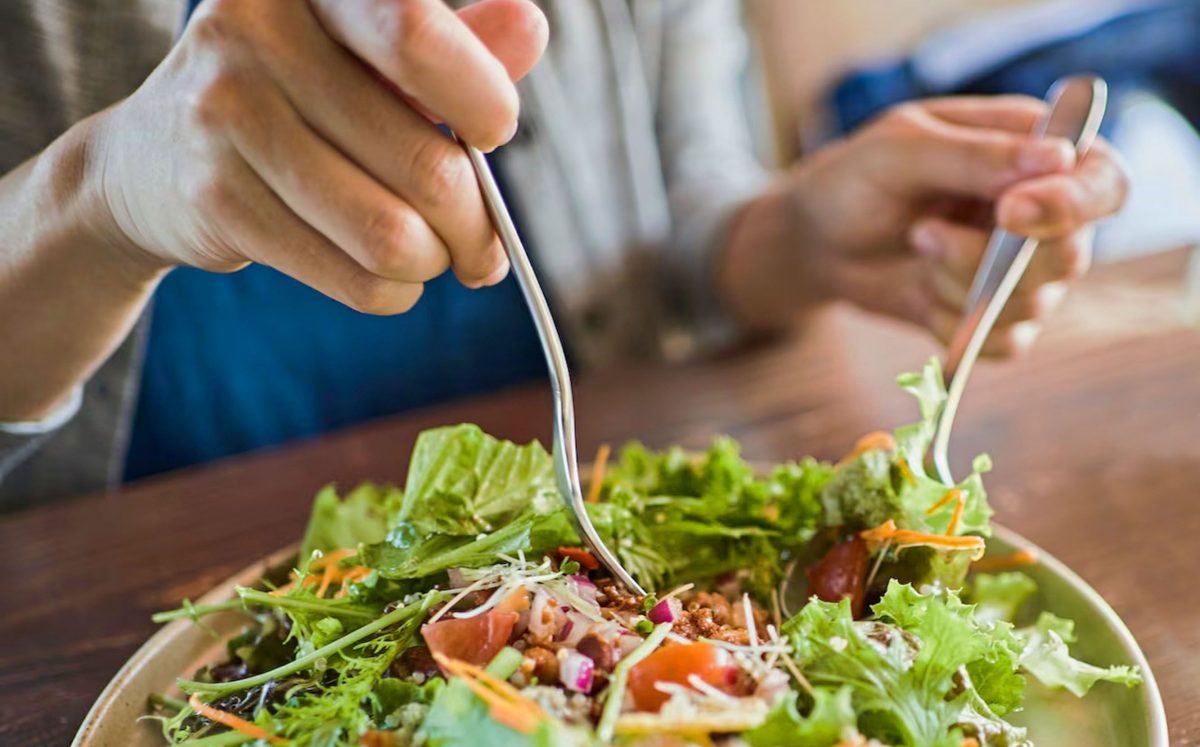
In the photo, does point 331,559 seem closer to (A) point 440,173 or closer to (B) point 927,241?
(A) point 440,173

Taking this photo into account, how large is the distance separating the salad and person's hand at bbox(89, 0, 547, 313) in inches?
12.3

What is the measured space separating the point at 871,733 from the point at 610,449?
88 centimetres

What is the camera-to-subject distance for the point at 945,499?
1104 millimetres

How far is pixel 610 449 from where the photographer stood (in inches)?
65.5

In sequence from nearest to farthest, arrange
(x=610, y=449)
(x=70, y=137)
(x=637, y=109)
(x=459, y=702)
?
(x=459, y=702) → (x=70, y=137) → (x=610, y=449) → (x=637, y=109)

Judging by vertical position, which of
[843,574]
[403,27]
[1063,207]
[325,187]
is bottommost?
[843,574]

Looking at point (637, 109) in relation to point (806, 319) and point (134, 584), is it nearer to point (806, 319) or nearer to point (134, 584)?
point (806, 319)

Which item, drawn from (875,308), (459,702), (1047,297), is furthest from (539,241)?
(459,702)

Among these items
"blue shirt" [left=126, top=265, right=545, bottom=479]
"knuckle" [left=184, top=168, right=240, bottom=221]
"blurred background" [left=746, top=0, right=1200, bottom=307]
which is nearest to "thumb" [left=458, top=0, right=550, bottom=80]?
"knuckle" [left=184, top=168, right=240, bottom=221]

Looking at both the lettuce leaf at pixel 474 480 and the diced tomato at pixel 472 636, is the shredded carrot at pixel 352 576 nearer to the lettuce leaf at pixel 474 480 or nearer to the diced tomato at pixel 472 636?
the lettuce leaf at pixel 474 480

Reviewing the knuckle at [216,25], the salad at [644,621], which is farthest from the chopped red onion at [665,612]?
the knuckle at [216,25]

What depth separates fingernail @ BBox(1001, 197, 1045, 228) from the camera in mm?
1472

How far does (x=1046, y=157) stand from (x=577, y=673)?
118 cm

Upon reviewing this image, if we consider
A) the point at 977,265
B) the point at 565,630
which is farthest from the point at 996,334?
the point at 565,630
